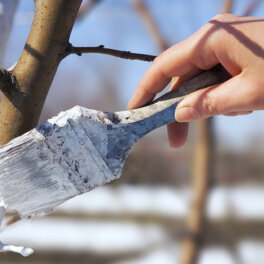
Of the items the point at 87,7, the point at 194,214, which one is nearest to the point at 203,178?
the point at 194,214

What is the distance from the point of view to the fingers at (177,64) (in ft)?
1.14

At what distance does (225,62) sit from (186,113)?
54mm

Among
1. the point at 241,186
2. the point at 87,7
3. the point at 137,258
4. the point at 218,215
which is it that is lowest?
the point at 137,258

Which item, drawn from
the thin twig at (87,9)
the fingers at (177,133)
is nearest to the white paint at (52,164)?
the fingers at (177,133)

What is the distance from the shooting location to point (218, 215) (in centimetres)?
197

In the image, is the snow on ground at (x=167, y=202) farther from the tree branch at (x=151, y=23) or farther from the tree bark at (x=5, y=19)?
the tree bark at (x=5, y=19)

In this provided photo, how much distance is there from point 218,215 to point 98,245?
0.66 metres

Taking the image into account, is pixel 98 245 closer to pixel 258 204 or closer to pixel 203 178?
pixel 258 204

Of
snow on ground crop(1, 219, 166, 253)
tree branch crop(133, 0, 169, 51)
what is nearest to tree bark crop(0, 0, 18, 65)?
tree branch crop(133, 0, 169, 51)

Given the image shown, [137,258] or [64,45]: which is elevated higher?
[64,45]

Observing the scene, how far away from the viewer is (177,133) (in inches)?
17.7

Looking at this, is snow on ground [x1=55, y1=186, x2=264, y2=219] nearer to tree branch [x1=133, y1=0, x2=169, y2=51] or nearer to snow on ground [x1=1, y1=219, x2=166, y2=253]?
snow on ground [x1=1, y1=219, x2=166, y2=253]

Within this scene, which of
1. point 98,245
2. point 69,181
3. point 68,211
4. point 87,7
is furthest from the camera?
point 68,211

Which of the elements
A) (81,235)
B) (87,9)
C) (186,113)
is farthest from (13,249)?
(81,235)
